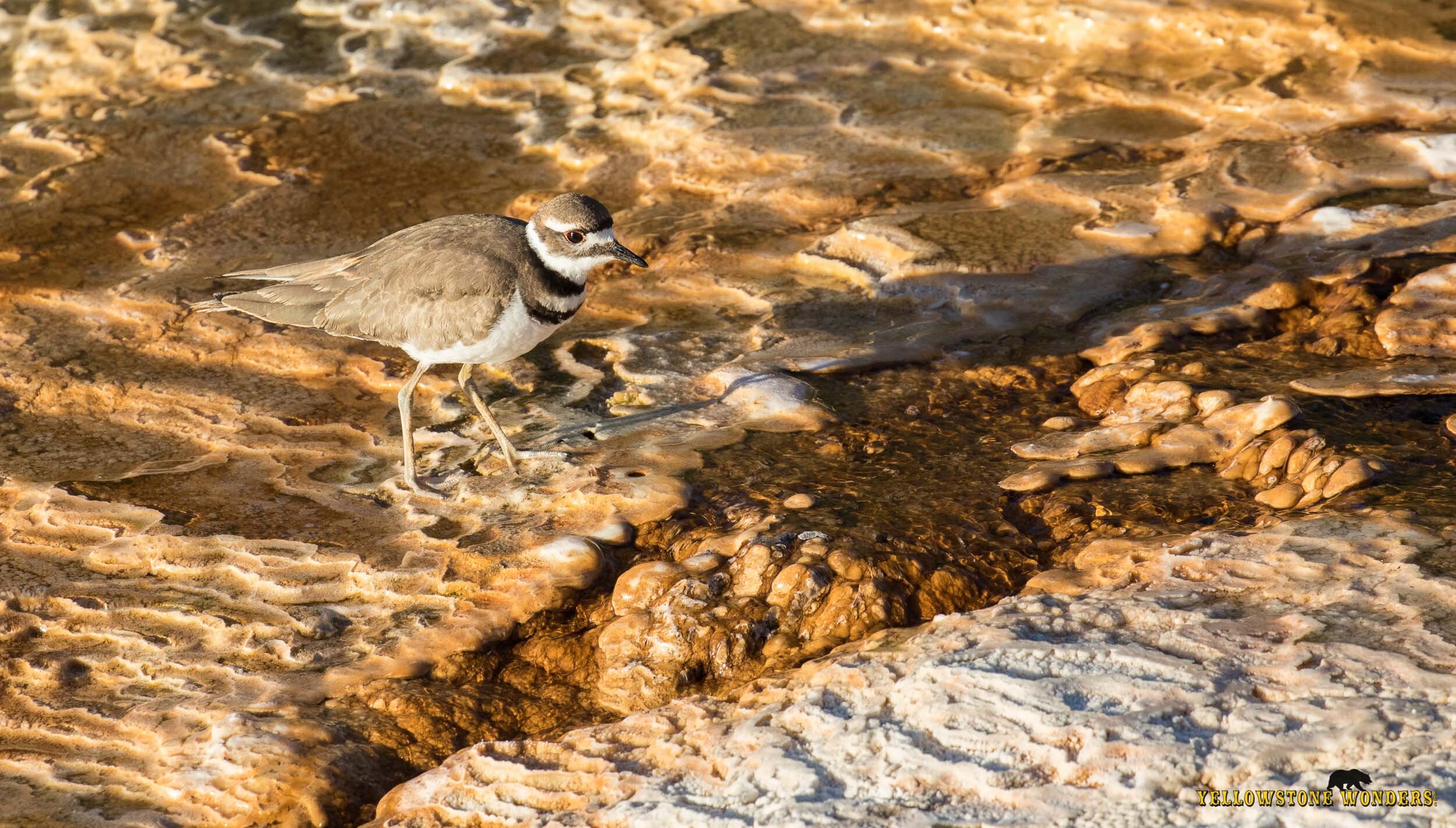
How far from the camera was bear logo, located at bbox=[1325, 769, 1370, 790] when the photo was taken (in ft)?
10.7

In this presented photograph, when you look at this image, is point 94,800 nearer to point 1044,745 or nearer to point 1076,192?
point 1044,745

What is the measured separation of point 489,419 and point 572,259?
80 centimetres

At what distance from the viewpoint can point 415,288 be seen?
5.66 meters

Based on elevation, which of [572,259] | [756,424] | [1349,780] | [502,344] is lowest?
[756,424]

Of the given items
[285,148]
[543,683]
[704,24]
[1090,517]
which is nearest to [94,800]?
[543,683]

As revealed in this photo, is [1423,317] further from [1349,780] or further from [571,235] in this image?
[571,235]

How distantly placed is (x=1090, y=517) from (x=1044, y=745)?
5.03 ft

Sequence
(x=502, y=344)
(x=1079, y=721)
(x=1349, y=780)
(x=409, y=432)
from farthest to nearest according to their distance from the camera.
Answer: (x=409, y=432), (x=502, y=344), (x=1079, y=721), (x=1349, y=780)

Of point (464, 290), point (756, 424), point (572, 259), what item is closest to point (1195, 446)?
point (756, 424)

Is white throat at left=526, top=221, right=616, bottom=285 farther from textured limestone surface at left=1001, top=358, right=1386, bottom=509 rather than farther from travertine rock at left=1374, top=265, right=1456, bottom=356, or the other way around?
travertine rock at left=1374, top=265, right=1456, bottom=356

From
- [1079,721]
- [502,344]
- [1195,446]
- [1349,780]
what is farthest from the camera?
[502,344]

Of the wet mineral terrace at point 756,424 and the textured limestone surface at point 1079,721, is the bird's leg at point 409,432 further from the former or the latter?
the textured limestone surface at point 1079,721

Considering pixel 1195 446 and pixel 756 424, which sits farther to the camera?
pixel 756 424

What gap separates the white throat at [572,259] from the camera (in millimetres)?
5680
